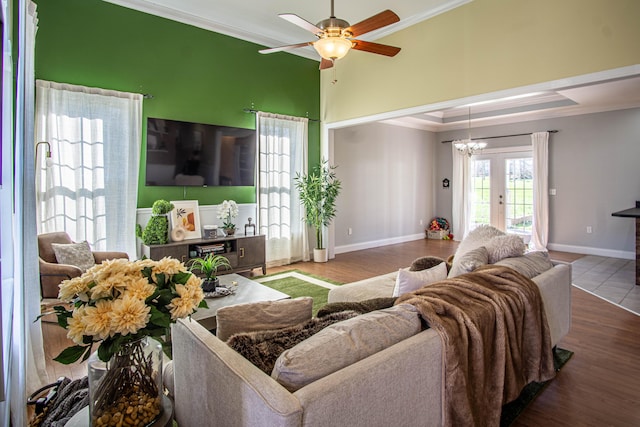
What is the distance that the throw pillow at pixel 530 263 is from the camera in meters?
2.54

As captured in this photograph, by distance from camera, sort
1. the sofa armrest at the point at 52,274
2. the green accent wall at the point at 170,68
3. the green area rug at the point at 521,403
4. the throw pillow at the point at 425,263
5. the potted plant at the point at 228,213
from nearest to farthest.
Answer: the green area rug at the point at 521,403, the throw pillow at the point at 425,263, the sofa armrest at the point at 52,274, the green accent wall at the point at 170,68, the potted plant at the point at 228,213

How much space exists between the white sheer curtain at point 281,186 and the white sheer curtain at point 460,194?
14.1ft

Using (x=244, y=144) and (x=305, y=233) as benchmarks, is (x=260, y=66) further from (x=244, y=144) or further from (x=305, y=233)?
(x=305, y=233)

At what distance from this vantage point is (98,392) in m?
1.21

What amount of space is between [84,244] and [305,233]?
3.44 m

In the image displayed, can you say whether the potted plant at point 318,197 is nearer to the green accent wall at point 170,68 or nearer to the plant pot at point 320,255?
the plant pot at point 320,255

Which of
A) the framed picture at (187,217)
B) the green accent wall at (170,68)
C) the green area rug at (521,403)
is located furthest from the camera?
the framed picture at (187,217)

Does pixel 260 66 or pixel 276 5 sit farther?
pixel 260 66

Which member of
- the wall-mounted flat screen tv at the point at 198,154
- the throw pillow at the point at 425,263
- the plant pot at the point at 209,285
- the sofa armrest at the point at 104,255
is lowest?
the plant pot at the point at 209,285

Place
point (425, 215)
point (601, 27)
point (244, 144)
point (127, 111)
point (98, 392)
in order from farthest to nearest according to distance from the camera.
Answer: point (425, 215)
point (244, 144)
point (127, 111)
point (601, 27)
point (98, 392)

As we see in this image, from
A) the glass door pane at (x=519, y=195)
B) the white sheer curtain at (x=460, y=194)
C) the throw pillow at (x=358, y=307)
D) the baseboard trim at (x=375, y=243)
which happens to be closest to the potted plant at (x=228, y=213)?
the baseboard trim at (x=375, y=243)

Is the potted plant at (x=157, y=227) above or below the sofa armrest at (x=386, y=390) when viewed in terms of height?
above

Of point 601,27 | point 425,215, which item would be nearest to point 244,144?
point 601,27

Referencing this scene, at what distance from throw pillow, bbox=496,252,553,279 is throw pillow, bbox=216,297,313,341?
5.18ft
